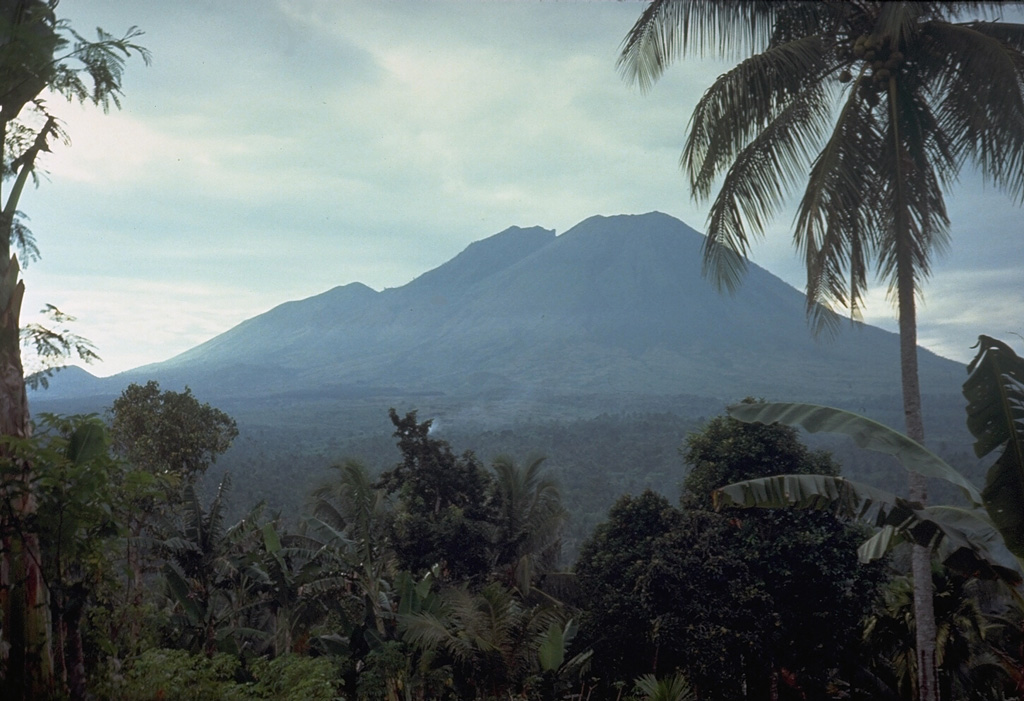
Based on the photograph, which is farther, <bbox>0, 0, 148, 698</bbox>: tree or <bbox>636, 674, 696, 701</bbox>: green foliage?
<bbox>636, 674, 696, 701</bbox>: green foliage

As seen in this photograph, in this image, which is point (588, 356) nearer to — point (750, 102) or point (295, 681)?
point (750, 102)

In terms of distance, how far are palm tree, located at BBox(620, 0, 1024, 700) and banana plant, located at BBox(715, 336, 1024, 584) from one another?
1.77 m

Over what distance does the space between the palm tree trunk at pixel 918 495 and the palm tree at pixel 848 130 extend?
14 mm

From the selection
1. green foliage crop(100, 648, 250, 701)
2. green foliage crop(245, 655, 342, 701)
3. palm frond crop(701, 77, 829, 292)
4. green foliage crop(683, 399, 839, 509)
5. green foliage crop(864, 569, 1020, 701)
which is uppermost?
palm frond crop(701, 77, 829, 292)

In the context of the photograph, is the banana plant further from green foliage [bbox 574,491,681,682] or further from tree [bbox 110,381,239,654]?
tree [bbox 110,381,239,654]

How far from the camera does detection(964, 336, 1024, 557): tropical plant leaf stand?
469cm

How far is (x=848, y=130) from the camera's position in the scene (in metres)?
7.50

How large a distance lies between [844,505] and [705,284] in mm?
194231

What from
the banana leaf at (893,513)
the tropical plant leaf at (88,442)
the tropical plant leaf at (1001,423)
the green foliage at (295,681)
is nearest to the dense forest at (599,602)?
the green foliage at (295,681)

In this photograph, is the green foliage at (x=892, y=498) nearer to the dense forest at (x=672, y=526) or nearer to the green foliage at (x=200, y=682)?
the dense forest at (x=672, y=526)

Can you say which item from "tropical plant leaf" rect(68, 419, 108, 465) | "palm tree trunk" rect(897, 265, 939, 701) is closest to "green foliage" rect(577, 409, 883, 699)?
"palm tree trunk" rect(897, 265, 939, 701)

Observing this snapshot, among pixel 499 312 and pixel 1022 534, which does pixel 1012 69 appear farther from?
pixel 499 312

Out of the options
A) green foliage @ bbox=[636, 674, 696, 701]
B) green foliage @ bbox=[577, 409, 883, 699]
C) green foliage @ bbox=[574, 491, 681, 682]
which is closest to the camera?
green foliage @ bbox=[636, 674, 696, 701]

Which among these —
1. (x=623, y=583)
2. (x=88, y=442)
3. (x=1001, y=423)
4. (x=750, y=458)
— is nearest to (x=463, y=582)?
(x=623, y=583)
